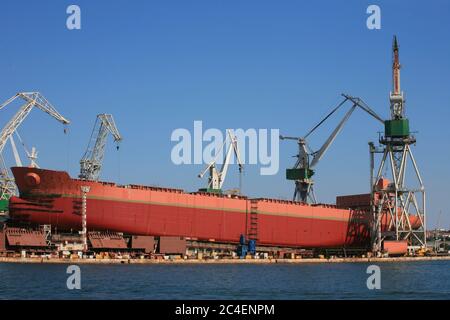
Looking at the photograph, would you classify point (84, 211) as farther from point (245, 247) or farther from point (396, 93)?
point (396, 93)

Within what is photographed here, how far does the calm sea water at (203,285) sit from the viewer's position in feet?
149

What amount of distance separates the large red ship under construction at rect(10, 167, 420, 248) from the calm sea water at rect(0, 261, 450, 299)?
693 inches

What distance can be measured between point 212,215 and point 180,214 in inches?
210

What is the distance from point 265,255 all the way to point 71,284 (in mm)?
52465

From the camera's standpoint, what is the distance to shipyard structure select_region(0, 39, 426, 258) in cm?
8625

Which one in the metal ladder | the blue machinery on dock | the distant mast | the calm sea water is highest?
the distant mast

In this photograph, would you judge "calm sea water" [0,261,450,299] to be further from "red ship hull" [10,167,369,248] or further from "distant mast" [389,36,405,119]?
"distant mast" [389,36,405,119]

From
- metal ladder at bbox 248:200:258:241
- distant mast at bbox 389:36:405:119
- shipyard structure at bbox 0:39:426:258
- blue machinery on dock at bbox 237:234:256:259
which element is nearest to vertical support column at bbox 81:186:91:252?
shipyard structure at bbox 0:39:426:258

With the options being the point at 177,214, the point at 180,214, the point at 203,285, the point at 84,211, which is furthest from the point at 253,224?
the point at 203,285

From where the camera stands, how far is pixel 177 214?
310 ft

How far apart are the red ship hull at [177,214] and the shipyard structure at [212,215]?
12 cm
